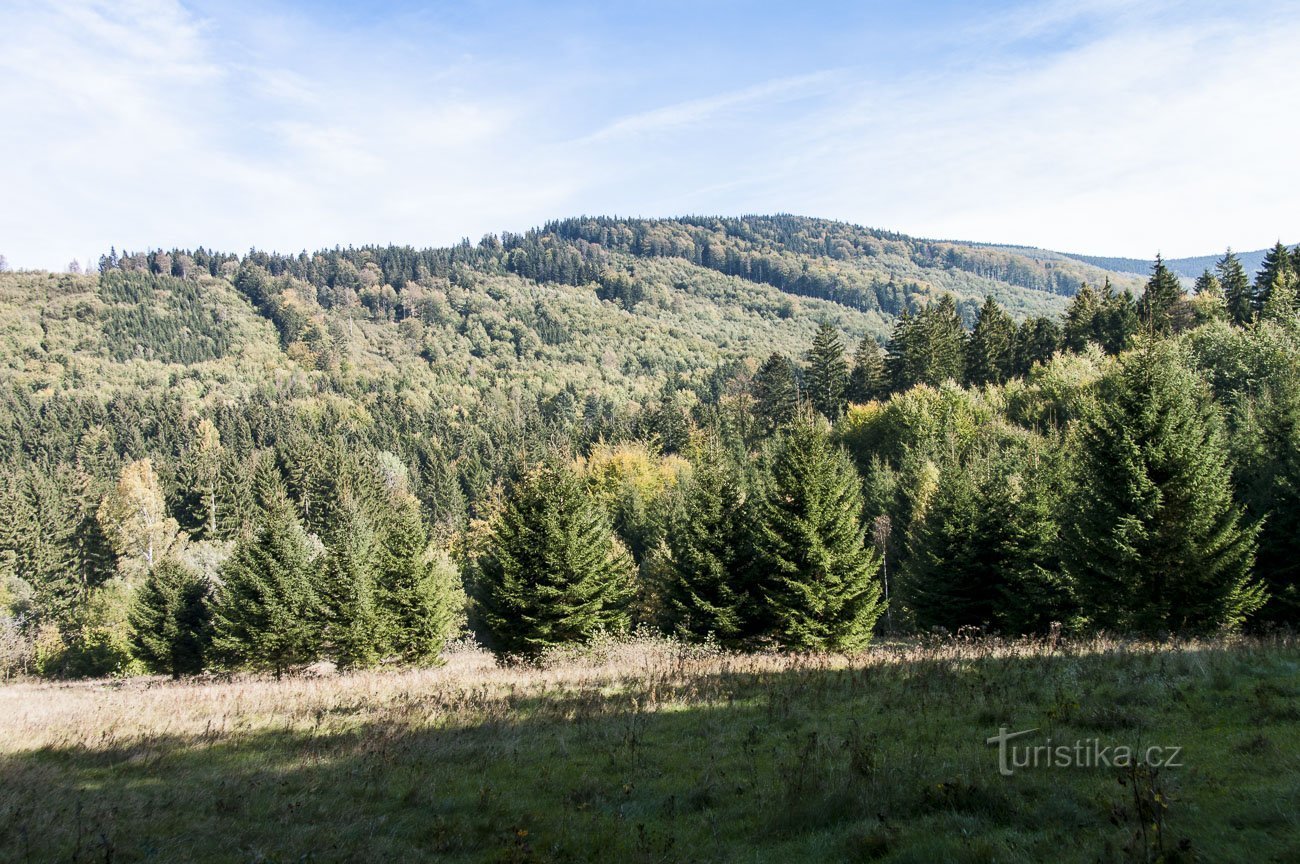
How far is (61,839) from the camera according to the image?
6.34 metres


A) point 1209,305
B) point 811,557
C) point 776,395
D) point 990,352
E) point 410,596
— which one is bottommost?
point 410,596

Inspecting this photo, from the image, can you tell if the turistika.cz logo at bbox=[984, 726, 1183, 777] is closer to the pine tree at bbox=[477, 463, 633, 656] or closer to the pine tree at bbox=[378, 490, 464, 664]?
the pine tree at bbox=[477, 463, 633, 656]

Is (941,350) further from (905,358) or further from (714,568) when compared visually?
(714,568)

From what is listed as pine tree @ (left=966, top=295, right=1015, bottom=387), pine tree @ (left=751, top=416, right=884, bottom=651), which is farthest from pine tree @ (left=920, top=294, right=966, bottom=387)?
pine tree @ (left=751, top=416, right=884, bottom=651)

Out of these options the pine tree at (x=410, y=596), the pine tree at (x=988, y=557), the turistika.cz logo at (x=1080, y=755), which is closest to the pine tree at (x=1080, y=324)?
the pine tree at (x=988, y=557)

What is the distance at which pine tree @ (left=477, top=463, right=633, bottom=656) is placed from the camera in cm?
3016

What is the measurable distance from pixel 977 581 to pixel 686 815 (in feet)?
103

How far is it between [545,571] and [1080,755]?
25.2 metres

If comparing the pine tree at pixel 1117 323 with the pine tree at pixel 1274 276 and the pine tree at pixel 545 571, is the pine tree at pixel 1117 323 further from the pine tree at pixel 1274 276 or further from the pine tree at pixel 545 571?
the pine tree at pixel 545 571

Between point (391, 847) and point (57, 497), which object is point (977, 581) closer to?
point (391, 847)

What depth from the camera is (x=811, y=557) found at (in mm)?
28359

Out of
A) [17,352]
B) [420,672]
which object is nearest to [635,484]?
[420,672]

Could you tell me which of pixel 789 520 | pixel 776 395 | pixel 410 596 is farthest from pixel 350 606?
pixel 776 395

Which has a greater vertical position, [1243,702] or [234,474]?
[1243,702]
